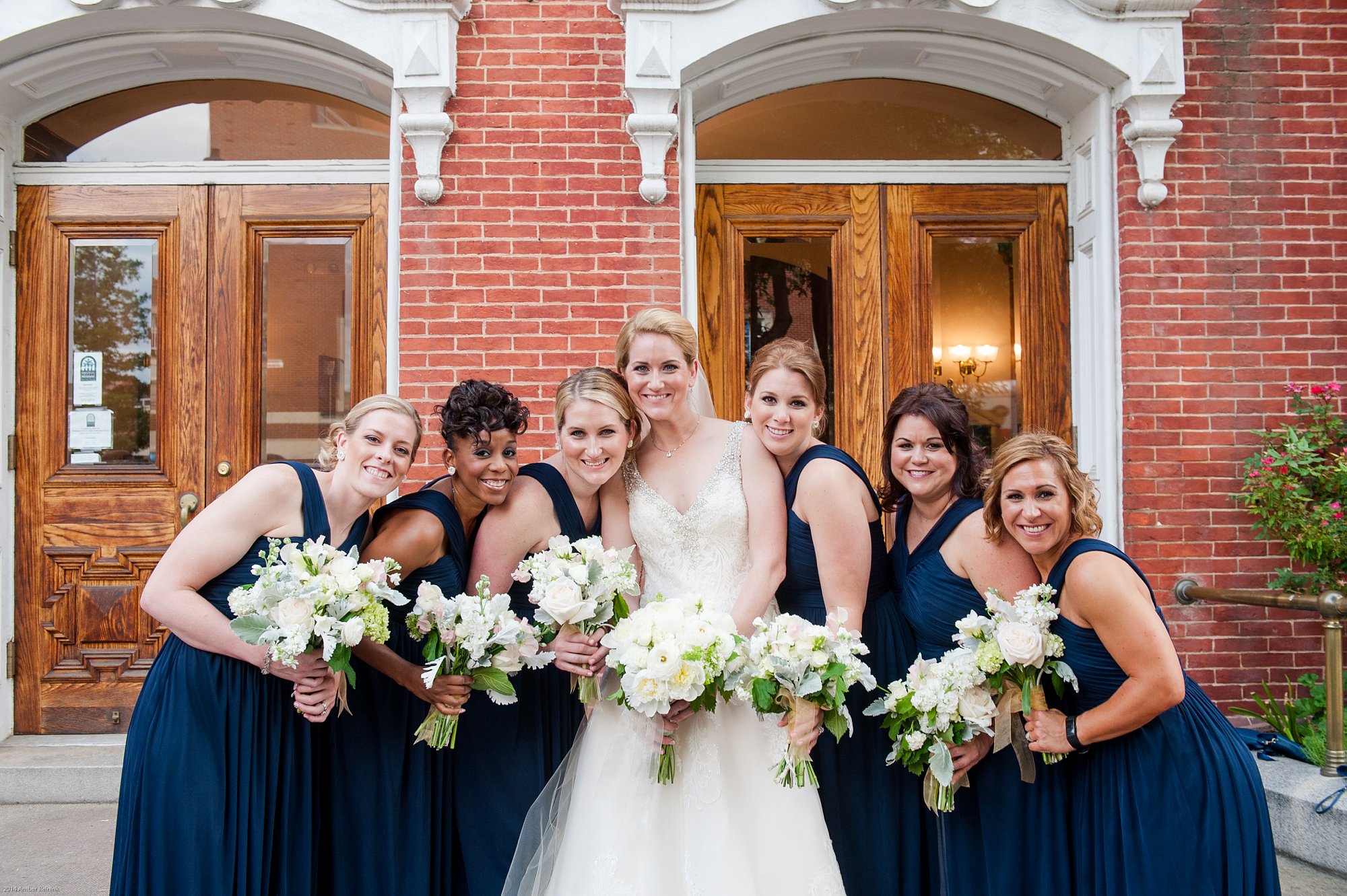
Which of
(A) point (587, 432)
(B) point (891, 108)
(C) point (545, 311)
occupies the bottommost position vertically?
(A) point (587, 432)

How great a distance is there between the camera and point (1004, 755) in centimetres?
288

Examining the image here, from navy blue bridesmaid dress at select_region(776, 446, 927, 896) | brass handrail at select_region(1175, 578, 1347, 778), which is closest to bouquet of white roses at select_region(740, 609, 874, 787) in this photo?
navy blue bridesmaid dress at select_region(776, 446, 927, 896)

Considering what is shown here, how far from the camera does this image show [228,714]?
2803mm

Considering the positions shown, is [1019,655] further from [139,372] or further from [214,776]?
[139,372]

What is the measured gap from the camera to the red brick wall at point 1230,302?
4910 millimetres

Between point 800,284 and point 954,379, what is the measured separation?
3.67 feet

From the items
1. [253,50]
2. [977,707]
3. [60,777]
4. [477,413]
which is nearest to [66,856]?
[60,777]

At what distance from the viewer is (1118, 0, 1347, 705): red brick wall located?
4910mm

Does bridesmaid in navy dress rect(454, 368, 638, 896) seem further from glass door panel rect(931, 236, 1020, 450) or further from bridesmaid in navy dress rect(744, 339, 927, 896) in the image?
glass door panel rect(931, 236, 1020, 450)

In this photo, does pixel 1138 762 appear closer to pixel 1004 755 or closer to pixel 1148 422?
pixel 1004 755

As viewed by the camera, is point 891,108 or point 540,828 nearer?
point 540,828

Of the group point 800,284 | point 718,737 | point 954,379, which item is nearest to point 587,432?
point 718,737

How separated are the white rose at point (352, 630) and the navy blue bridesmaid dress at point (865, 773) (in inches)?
55.8

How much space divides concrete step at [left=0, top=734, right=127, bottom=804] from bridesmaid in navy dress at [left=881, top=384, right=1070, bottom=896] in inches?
170
